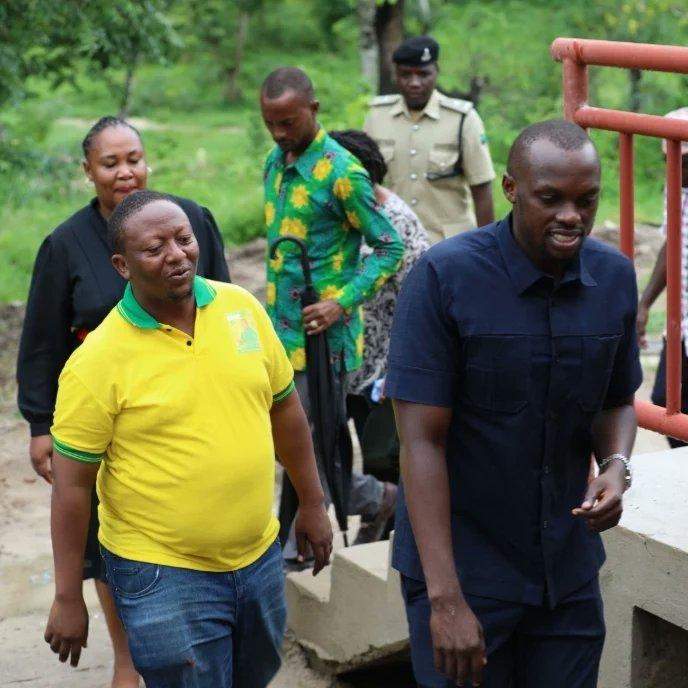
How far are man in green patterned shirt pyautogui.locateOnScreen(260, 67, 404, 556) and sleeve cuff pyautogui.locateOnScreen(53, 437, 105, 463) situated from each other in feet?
6.43

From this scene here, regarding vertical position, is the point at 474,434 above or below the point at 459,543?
above

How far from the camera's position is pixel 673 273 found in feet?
11.9

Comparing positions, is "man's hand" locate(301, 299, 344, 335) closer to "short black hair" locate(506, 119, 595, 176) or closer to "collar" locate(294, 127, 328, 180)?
"collar" locate(294, 127, 328, 180)

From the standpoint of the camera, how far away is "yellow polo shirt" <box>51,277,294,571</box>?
321cm

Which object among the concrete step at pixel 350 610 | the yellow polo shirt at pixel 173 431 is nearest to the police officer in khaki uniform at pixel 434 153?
the concrete step at pixel 350 610

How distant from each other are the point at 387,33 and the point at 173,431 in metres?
11.1

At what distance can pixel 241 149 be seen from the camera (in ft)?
60.8

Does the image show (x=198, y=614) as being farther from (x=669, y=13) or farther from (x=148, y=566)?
(x=669, y=13)

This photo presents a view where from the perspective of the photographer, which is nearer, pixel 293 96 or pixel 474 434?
pixel 474 434

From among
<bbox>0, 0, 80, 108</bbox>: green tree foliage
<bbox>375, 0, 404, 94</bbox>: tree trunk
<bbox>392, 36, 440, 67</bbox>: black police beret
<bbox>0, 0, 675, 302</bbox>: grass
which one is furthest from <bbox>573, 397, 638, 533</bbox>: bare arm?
<bbox>375, 0, 404, 94</bbox>: tree trunk

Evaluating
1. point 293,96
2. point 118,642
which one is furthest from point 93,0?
point 118,642

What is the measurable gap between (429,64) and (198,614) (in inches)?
184

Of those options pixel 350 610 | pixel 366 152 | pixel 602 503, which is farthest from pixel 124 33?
pixel 602 503

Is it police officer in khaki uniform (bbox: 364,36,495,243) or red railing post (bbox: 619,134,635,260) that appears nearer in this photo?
red railing post (bbox: 619,134,635,260)
